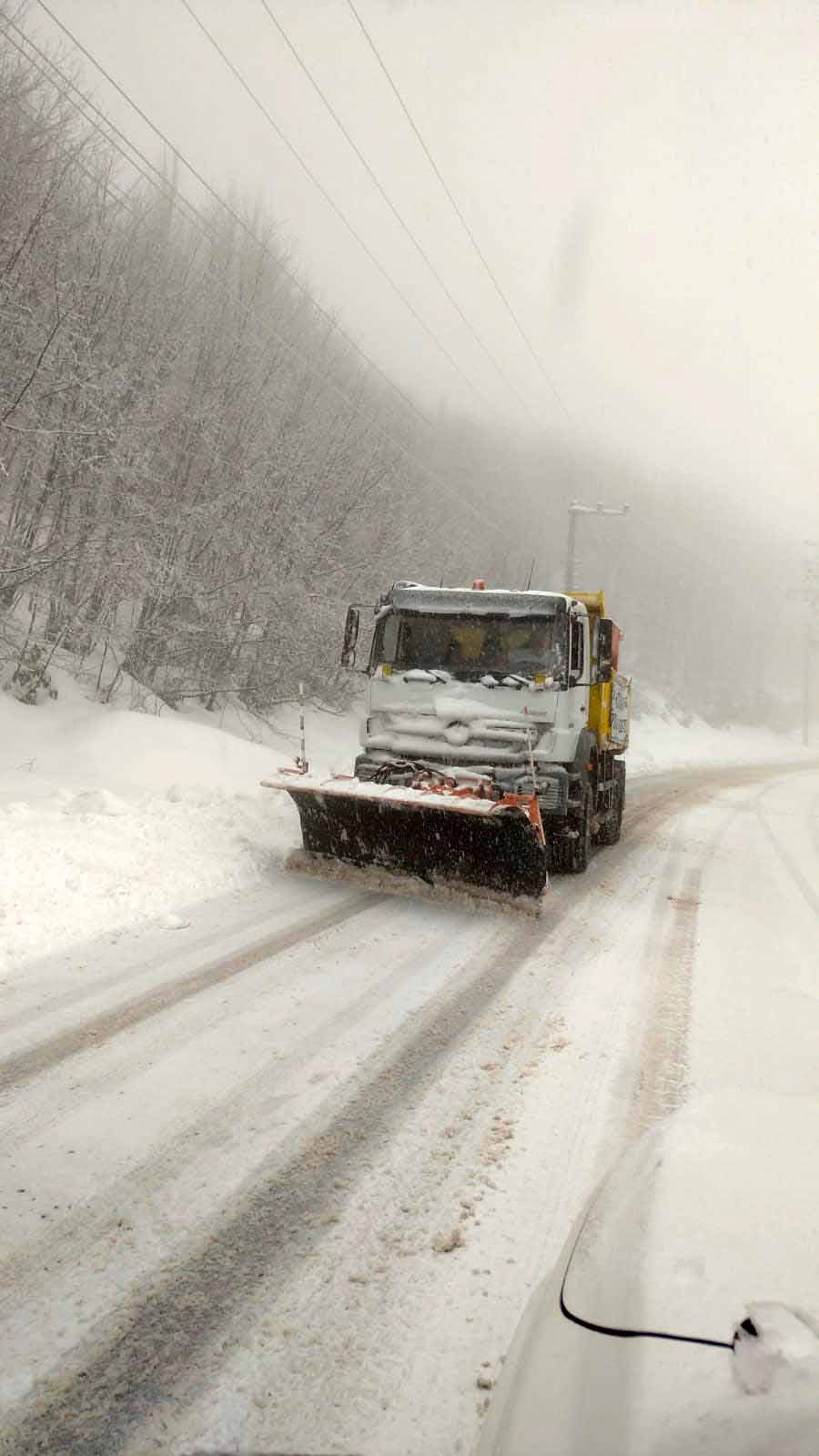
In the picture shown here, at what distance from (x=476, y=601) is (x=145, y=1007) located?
16.9 ft

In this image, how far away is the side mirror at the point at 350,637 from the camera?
8.30m

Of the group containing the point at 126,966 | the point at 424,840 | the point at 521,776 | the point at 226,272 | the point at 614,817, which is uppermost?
the point at 226,272

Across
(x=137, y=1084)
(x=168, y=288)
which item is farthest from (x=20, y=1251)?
(x=168, y=288)

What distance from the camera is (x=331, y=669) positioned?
637 inches

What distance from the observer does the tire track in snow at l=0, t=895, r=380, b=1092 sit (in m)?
3.46

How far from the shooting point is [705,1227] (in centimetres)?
155

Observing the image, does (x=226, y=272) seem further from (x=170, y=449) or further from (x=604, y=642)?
(x=604, y=642)

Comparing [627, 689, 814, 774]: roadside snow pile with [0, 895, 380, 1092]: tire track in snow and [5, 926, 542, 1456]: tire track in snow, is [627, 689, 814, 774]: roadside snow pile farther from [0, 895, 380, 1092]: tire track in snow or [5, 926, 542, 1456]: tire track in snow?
[5, 926, 542, 1456]: tire track in snow

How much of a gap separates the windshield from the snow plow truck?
0.01 metres

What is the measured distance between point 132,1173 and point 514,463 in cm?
6167

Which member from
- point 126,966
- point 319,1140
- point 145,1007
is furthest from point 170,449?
point 319,1140

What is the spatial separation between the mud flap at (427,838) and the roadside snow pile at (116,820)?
0.68 metres

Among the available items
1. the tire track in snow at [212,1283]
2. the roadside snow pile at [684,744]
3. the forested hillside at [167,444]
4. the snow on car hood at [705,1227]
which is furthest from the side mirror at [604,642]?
the roadside snow pile at [684,744]

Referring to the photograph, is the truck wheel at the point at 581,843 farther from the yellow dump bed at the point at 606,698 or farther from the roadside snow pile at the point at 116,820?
the roadside snow pile at the point at 116,820
